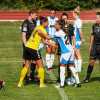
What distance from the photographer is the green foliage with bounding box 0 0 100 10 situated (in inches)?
1829

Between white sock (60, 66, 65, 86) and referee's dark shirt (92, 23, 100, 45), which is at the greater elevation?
referee's dark shirt (92, 23, 100, 45)

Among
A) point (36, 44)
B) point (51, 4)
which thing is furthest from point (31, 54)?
point (51, 4)

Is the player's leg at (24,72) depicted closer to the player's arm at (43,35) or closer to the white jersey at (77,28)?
the player's arm at (43,35)

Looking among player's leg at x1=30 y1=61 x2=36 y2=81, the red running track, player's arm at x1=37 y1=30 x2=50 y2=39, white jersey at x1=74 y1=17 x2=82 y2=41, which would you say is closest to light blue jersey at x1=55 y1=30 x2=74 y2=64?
player's arm at x1=37 y1=30 x2=50 y2=39

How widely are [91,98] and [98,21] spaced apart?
2821 millimetres

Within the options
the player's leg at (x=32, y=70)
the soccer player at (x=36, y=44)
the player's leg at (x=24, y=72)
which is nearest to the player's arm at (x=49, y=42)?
the soccer player at (x=36, y=44)

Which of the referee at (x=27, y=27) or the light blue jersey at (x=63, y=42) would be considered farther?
Result: the referee at (x=27, y=27)

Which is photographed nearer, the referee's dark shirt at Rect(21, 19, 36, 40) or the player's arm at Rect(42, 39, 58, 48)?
the player's arm at Rect(42, 39, 58, 48)

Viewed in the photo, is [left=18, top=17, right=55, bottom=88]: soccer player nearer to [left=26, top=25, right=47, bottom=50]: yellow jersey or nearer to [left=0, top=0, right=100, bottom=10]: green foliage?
[left=26, top=25, right=47, bottom=50]: yellow jersey

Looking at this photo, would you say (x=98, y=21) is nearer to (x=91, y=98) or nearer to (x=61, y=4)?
(x=91, y=98)

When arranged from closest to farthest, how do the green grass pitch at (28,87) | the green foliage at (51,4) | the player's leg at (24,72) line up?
the green grass pitch at (28,87), the player's leg at (24,72), the green foliage at (51,4)

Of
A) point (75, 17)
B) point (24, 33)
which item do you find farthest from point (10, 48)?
point (24, 33)

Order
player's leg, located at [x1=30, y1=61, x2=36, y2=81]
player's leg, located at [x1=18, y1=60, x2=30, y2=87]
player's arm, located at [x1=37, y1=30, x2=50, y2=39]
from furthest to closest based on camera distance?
player's leg, located at [x1=30, y1=61, x2=36, y2=81], player's leg, located at [x1=18, y1=60, x2=30, y2=87], player's arm, located at [x1=37, y1=30, x2=50, y2=39]

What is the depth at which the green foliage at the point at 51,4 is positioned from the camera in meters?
46.5
